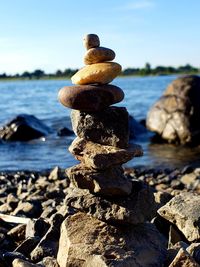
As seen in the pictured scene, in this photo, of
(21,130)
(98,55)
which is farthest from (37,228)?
(21,130)

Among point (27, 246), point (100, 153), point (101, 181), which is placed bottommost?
point (27, 246)

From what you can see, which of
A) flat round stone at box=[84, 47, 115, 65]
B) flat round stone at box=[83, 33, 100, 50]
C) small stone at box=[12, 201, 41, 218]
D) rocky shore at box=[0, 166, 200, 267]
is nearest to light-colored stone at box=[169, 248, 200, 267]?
rocky shore at box=[0, 166, 200, 267]

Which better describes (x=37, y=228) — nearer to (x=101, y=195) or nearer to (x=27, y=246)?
(x=27, y=246)

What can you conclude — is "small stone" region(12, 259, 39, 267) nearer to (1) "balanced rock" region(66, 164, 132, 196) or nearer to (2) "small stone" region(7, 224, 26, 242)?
(1) "balanced rock" region(66, 164, 132, 196)

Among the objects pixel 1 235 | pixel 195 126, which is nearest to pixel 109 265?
pixel 1 235

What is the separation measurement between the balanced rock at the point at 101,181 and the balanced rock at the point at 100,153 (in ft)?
0.30

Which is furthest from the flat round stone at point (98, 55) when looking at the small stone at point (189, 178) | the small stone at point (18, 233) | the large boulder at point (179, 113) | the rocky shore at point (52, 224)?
the large boulder at point (179, 113)

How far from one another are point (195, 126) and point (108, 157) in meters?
12.8

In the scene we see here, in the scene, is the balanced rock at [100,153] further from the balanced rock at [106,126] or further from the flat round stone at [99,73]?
the flat round stone at [99,73]

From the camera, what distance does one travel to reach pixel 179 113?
712 inches

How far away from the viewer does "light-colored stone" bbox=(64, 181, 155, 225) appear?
5258mm

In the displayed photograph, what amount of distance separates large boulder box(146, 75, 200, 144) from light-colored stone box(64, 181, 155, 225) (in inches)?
481

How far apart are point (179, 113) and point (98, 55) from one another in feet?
42.5

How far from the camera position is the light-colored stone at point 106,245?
5039mm
